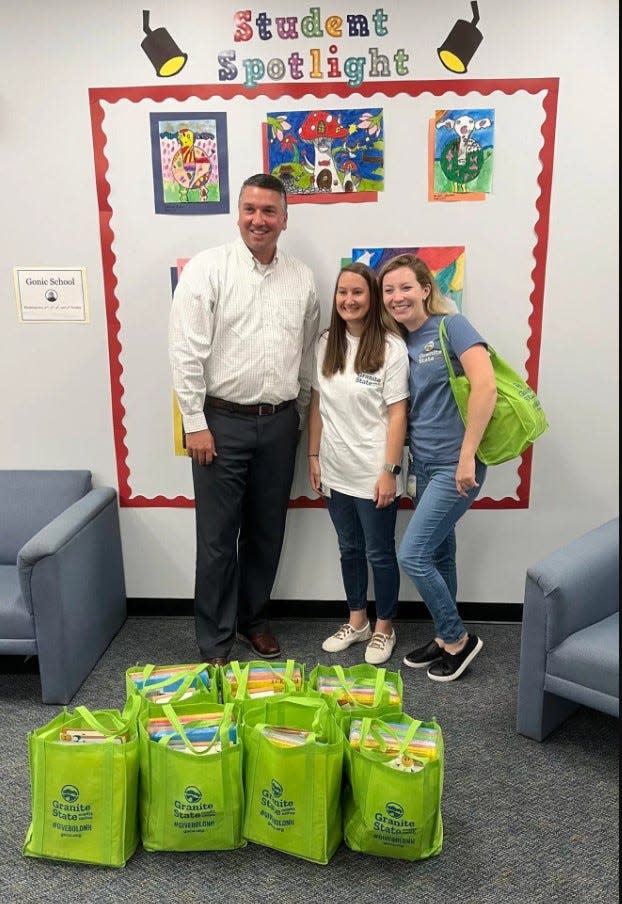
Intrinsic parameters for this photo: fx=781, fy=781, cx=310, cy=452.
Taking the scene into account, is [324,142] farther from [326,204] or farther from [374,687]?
[374,687]

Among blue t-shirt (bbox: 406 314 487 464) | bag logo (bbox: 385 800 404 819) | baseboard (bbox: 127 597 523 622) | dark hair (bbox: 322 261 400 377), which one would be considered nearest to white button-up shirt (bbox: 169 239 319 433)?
dark hair (bbox: 322 261 400 377)

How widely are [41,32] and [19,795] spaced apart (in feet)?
7.92

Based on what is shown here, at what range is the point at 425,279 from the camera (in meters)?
2.48

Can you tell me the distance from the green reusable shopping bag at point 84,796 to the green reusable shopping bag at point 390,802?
1.74 ft

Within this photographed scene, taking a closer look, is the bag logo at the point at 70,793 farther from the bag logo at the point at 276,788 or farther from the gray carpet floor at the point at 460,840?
the bag logo at the point at 276,788

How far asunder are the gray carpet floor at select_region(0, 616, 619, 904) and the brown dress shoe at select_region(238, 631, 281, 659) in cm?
50

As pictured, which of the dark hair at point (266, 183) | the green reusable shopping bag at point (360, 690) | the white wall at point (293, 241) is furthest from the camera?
the white wall at point (293, 241)

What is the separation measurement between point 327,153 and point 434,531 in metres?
1.34

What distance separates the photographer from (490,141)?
8.74 feet

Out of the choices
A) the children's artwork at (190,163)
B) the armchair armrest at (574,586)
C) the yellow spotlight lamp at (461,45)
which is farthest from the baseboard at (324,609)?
the yellow spotlight lamp at (461,45)

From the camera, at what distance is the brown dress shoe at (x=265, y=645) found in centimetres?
285

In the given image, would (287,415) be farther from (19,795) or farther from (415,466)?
(19,795)

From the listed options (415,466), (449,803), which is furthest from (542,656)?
(415,466)

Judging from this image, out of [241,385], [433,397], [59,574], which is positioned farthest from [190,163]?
[59,574]
